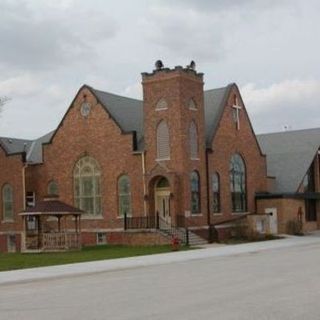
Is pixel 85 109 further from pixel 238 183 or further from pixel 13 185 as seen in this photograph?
pixel 238 183

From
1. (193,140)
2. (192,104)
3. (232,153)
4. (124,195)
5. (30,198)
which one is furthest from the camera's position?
(30,198)

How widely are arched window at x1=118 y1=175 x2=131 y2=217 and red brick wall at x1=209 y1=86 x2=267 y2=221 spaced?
5.55 meters

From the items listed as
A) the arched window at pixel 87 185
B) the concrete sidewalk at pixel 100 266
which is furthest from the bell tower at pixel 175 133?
the concrete sidewalk at pixel 100 266

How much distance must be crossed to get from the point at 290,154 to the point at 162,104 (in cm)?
1776

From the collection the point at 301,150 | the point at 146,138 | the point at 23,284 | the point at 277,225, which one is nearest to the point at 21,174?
the point at 146,138

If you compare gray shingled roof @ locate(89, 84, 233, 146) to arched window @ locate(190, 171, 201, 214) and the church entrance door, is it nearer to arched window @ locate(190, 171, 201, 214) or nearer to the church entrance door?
arched window @ locate(190, 171, 201, 214)

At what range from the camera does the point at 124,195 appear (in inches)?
1825

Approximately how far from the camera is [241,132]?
169 feet

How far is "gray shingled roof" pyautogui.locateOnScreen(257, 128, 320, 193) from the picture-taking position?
5541 centimetres

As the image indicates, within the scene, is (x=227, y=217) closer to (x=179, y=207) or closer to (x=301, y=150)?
(x=179, y=207)

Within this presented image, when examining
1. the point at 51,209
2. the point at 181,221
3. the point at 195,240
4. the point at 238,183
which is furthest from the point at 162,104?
the point at 238,183

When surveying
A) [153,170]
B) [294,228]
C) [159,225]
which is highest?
[153,170]

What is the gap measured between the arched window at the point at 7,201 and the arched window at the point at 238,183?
16075 millimetres

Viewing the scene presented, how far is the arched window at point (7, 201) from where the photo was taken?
2020 inches
